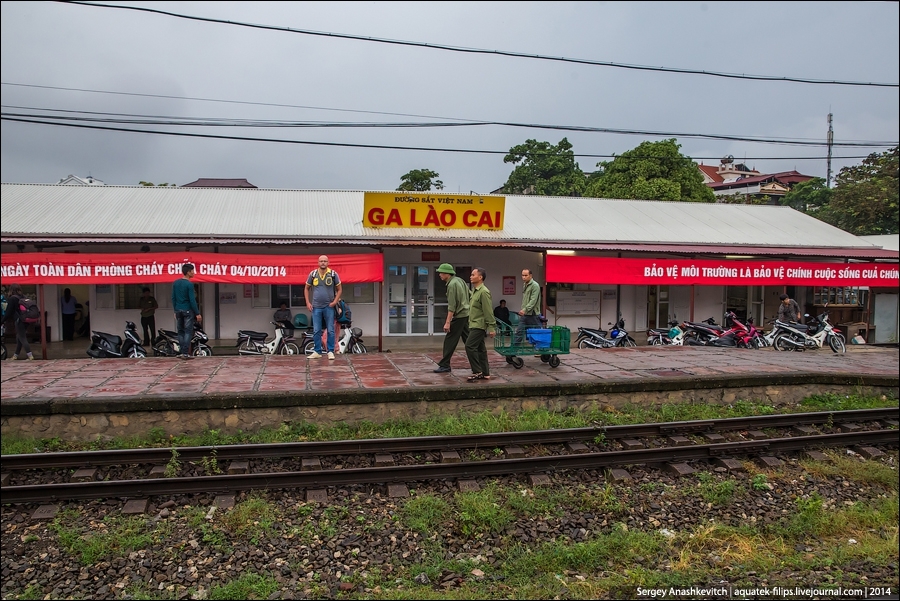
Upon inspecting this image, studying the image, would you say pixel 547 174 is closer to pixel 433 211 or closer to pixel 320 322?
pixel 433 211

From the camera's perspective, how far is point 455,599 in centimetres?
432

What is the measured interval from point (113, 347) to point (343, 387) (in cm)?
637

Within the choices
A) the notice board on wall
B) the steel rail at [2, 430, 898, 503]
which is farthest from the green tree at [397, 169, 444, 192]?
A: the steel rail at [2, 430, 898, 503]

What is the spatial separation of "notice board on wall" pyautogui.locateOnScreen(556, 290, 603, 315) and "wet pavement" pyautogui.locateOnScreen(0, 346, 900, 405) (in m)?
5.08

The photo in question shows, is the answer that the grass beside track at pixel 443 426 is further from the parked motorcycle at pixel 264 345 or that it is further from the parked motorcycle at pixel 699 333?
the parked motorcycle at pixel 264 345

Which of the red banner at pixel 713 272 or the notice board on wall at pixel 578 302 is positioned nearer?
the red banner at pixel 713 272

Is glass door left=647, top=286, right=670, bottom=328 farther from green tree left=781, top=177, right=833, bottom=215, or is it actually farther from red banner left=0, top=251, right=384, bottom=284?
green tree left=781, top=177, right=833, bottom=215

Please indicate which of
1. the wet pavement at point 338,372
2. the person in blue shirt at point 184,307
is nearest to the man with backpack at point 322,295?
the wet pavement at point 338,372

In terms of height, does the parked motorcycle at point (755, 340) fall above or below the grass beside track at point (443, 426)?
above

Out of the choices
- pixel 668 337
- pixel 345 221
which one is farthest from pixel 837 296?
pixel 345 221

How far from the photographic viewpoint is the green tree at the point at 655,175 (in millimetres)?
27516

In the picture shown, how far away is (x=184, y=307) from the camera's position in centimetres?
1012

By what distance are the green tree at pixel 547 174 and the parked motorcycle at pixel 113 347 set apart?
2822 centimetres

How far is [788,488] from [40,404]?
847 cm
